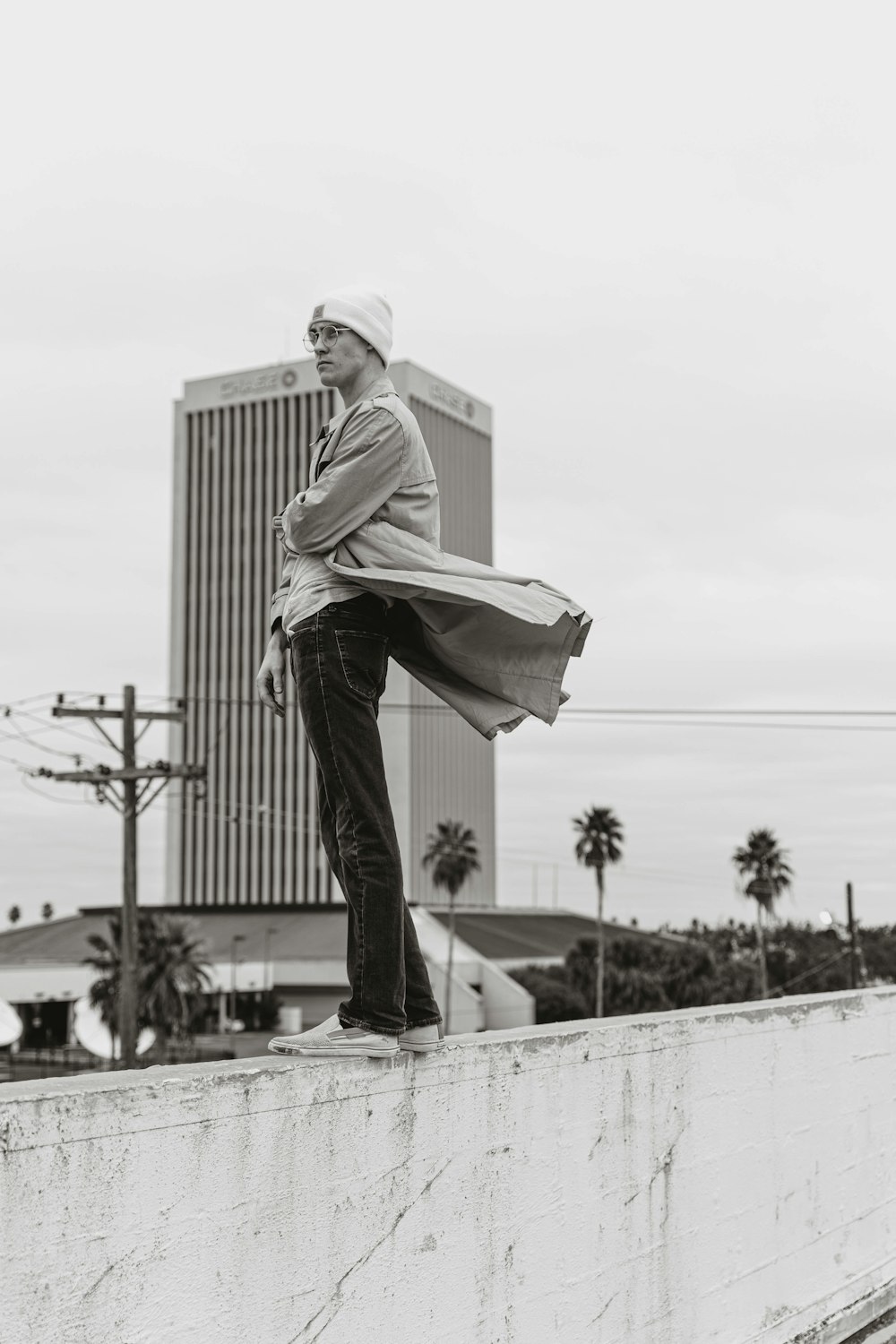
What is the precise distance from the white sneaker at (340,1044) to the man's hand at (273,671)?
845mm

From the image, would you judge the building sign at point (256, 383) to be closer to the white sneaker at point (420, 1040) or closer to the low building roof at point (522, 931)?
the low building roof at point (522, 931)

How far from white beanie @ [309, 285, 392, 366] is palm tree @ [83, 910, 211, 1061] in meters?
45.9

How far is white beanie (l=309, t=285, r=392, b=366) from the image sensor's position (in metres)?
Answer: 3.71

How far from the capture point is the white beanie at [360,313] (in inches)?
146

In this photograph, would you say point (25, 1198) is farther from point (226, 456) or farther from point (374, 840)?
point (226, 456)

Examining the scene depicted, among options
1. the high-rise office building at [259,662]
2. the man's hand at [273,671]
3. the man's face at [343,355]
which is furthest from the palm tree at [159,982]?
the man's face at [343,355]

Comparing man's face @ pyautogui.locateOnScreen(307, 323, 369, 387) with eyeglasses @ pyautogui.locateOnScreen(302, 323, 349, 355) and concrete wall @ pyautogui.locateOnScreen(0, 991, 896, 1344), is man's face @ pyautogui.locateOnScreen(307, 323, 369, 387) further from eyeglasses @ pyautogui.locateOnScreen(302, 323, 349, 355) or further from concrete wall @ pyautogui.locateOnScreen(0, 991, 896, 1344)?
concrete wall @ pyautogui.locateOnScreen(0, 991, 896, 1344)

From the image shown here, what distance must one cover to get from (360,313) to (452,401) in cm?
9951

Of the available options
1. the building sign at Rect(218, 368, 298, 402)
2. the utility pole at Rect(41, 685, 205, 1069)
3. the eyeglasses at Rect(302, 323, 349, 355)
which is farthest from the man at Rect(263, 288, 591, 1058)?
the building sign at Rect(218, 368, 298, 402)

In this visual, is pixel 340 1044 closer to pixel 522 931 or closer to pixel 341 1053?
pixel 341 1053

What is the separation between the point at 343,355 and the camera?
3.73 meters

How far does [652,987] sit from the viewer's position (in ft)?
198

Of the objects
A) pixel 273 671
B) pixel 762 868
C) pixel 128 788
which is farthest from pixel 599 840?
pixel 273 671

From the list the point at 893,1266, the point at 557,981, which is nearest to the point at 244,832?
the point at 557,981
